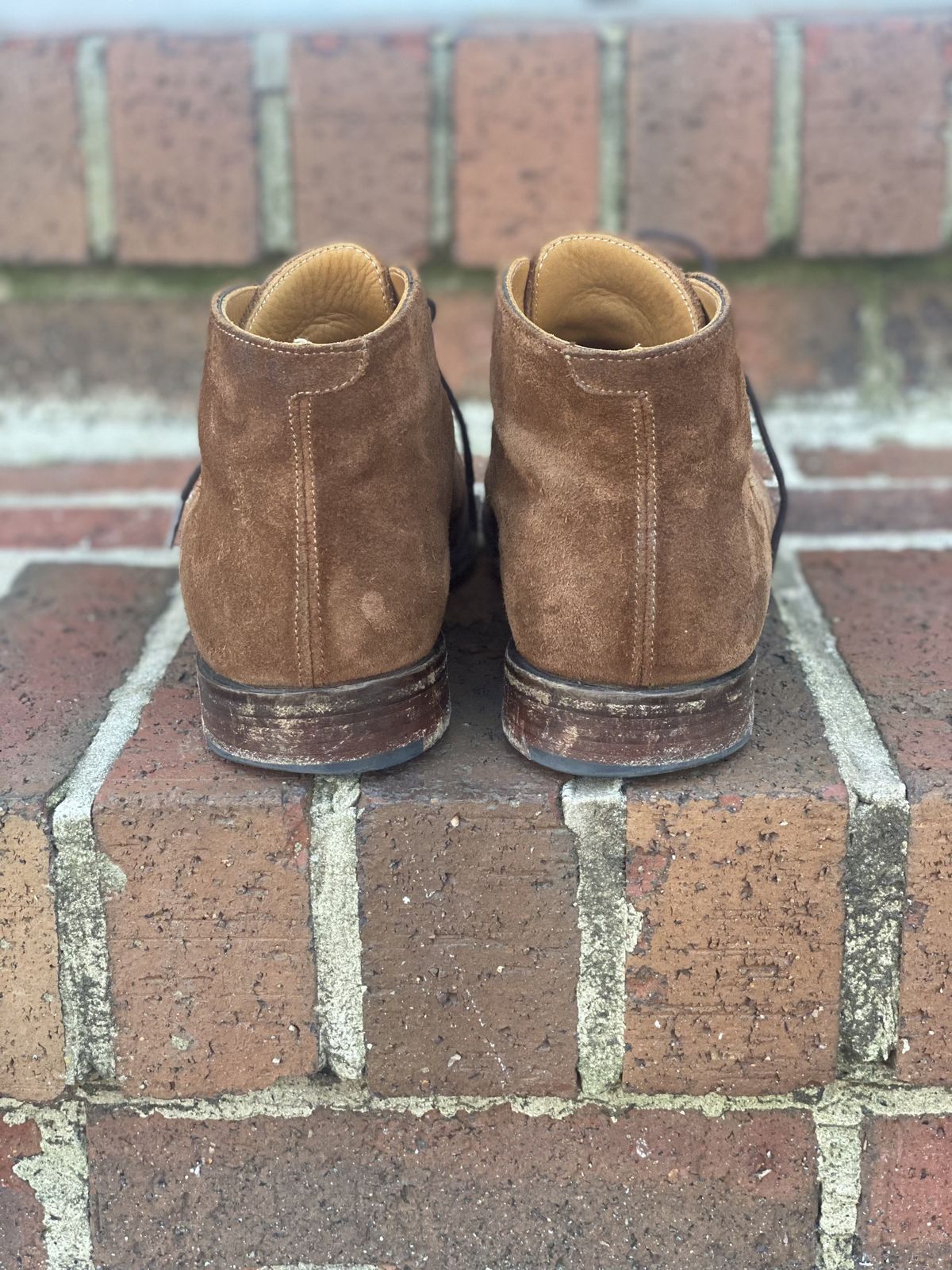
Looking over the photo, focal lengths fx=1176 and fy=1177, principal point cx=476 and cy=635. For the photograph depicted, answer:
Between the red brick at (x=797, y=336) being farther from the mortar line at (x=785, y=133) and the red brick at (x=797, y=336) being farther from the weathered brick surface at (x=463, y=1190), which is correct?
the weathered brick surface at (x=463, y=1190)

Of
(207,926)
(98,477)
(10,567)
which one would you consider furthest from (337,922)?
(98,477)

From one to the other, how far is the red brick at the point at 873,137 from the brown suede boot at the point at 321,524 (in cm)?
78

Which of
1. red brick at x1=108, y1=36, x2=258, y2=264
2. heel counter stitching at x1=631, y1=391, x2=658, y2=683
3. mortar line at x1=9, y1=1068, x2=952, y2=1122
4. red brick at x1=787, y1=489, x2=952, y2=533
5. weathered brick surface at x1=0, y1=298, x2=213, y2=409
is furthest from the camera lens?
weathered brick surface at x1=0, y1=298, x2=213, y2=409

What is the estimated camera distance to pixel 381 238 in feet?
4.64

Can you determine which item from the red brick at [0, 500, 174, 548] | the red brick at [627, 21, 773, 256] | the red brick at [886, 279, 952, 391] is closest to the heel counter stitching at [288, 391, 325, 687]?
the red brick at [0, 500, 174, 548]

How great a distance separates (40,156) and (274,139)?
282 millimetres

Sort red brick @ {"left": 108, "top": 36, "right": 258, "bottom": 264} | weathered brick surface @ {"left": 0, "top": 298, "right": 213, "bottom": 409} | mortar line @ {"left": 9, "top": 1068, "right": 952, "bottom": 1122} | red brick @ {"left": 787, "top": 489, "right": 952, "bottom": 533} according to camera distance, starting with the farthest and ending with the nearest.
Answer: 1. weathered brick surface @ {"left": 0, "top": 298, "right": 213, "bottom": 409}
2. red brick @ {"left": 108, "top": 36, "right": 258, "bottom": 264}
3. red brick @ {"left": 787, "top": 489, "right": 952, "bottom": 533}
4. mortar line @ {"left": 9, "top": 1068, "right": 952, "bottom": 1122}

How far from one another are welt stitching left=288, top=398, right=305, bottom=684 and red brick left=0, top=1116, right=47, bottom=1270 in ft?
1.32

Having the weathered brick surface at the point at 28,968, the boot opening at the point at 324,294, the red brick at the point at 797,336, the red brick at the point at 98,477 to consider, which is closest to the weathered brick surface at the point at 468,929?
the weathered brick surface at the point at 28,968

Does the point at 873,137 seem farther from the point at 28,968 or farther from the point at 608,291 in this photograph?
the point at 28,968

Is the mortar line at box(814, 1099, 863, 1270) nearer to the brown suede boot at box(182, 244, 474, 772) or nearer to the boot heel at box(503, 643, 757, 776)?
the boot heel at box(503, 643, 757, 776)

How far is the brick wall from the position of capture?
4.44 ft

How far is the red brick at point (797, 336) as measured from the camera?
146 cm

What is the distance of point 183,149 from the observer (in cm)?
139
